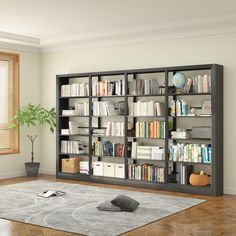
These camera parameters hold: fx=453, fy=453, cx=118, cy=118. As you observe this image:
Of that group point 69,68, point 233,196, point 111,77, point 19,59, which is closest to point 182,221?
point 233,196

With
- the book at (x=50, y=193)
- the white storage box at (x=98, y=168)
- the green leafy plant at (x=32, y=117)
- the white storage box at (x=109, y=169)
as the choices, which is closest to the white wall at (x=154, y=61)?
the green leafy plant at (x=32, y=117)

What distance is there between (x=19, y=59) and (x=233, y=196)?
5.20 m

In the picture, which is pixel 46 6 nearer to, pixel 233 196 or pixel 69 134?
pixel 69 134

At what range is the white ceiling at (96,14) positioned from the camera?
6.44 m

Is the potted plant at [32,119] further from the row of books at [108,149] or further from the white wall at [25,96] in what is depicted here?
the row of books at [108,149]

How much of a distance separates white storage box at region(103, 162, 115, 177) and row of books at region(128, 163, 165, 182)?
1.21 ft

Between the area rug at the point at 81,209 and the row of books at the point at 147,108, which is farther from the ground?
the row of books at the point at 147,108

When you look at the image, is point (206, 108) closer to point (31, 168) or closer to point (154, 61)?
point (154, 61)

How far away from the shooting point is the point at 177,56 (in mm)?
8047

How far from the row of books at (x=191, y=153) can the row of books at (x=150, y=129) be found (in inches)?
13.4

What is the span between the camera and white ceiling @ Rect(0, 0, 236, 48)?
21.1 feet

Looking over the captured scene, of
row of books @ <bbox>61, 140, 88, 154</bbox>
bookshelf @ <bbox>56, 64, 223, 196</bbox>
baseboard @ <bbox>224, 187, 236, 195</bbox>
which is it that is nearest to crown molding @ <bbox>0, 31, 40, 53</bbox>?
bookshelf @ <bbox>56, 64, 223, 196</bbox>

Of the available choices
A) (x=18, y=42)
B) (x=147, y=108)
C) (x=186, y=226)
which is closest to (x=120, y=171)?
(x=147, y=108)

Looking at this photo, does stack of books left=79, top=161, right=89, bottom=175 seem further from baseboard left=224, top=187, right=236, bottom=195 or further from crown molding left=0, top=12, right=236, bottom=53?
baseboard left=224, top=187, right=236, bottom=195
